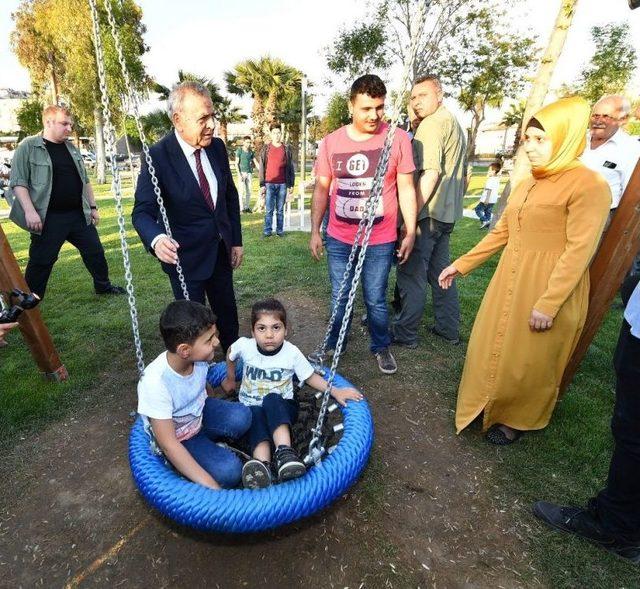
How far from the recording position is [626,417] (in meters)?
1.70

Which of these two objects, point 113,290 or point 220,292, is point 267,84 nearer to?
point 113,290

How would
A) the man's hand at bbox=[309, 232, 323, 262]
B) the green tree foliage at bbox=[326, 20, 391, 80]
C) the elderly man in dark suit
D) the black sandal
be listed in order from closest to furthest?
the elderly man in dark suit → the black sandal → the man's hand at bbox=[309, 232, 323, 262] → the green tree foliage at bbox=[326, 20, 391, 80]

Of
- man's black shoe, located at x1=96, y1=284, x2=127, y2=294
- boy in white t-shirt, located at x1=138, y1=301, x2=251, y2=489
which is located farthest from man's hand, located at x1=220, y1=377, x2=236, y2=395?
man's black shoe, located at x1=96, y1=284, x2=127, y2=294

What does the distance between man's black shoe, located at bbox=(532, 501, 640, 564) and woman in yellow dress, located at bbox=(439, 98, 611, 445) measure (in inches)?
22.4

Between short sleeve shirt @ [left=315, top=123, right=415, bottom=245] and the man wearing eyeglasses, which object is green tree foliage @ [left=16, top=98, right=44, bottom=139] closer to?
short sleeve shirt @ [left=315, top=123, right=415, bottom=245]

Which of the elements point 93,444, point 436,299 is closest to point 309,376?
point 93,444

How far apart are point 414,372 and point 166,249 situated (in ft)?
7.75

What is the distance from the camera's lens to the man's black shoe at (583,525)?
1910 mm

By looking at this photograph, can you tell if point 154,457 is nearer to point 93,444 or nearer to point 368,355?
point 93,444

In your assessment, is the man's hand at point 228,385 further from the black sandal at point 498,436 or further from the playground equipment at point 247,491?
the black sandal at point 498,436

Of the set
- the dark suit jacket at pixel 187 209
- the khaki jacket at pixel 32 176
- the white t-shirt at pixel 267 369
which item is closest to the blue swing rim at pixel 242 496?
the white t-shirt at pixel 267 369

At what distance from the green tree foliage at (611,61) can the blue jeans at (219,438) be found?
21.3 metres

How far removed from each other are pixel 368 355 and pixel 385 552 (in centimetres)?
203

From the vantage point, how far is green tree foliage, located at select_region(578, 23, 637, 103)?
1705 centimetres
